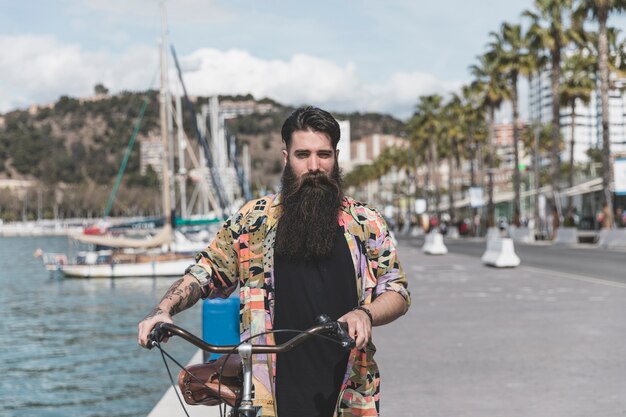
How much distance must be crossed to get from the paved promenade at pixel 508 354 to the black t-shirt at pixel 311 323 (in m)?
4.55

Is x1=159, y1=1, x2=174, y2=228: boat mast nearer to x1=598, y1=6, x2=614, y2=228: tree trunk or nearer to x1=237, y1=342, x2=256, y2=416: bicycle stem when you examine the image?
x1=598, y1=6, x2=614, y2=228: tree trunk

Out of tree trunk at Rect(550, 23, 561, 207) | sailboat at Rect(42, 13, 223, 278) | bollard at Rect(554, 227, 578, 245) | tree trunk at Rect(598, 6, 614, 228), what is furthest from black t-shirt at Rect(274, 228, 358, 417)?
tree trunk at Rect(550, 23, 561, 207)

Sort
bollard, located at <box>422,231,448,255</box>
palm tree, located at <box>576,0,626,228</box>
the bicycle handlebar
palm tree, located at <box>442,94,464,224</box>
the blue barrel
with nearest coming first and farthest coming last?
the bicycle handlebar
the blue barrel
bollard, located at <box>422,231,448,255</box>
palm tree, located at <box>576,0,626,228</box>
palm tree, located at <box>442,94,464,224</box>

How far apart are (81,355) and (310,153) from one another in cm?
1721

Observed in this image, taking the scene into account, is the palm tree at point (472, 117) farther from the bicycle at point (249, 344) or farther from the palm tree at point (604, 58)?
the bicycle at point (249, 344)

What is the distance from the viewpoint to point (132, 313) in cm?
2997

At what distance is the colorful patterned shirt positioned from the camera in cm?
348

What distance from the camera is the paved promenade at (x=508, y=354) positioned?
819 cm

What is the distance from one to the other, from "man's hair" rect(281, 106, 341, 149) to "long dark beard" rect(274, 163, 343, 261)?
0.40 ft

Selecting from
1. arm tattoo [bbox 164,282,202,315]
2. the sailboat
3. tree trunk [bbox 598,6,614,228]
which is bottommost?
the sailboat

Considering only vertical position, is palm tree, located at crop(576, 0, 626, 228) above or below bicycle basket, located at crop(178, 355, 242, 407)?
above

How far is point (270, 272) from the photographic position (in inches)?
139

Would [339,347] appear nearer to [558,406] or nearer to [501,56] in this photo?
[558,406]

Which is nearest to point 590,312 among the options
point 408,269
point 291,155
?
point 291,155
